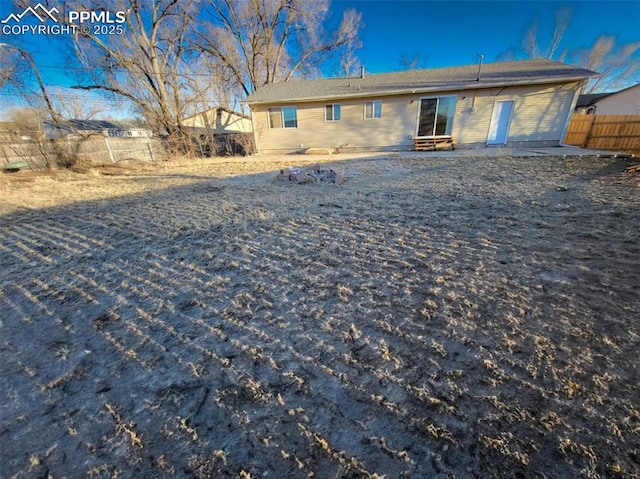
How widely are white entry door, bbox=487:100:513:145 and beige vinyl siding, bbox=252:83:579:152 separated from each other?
0.15 metres

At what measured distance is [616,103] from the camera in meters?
19.6

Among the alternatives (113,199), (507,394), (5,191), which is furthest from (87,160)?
(507,394)

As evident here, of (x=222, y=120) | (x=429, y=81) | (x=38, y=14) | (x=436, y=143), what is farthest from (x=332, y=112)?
(x=38, y=14)

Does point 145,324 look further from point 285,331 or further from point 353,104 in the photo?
point 353,104

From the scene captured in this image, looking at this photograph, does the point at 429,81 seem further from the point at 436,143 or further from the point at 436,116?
the point at 436,143

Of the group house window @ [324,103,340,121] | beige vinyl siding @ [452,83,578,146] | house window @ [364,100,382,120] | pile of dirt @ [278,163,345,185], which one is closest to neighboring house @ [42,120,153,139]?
house window @ [324,103,340,121]

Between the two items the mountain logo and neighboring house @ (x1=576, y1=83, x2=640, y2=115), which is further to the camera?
neighboring house @ (x1=576, y1=83, x2=640, y2=115)

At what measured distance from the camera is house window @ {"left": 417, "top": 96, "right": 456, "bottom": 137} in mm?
11291

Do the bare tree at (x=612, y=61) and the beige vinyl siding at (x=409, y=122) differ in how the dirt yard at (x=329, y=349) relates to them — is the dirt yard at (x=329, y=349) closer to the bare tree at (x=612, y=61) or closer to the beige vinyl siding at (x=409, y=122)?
the beige vinyl siding at (x=409, y=122)

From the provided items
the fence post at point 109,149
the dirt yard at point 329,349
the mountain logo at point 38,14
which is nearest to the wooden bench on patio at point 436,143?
the dirt yard at point 329,349

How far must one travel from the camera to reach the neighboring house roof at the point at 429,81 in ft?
33.5

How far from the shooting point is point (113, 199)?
5.88 meters

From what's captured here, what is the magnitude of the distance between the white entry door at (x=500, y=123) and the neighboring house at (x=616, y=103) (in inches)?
638

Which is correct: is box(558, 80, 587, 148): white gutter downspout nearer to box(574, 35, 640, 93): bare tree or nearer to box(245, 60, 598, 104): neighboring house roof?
box(245, 60, 598, 104): neighboring house roof
